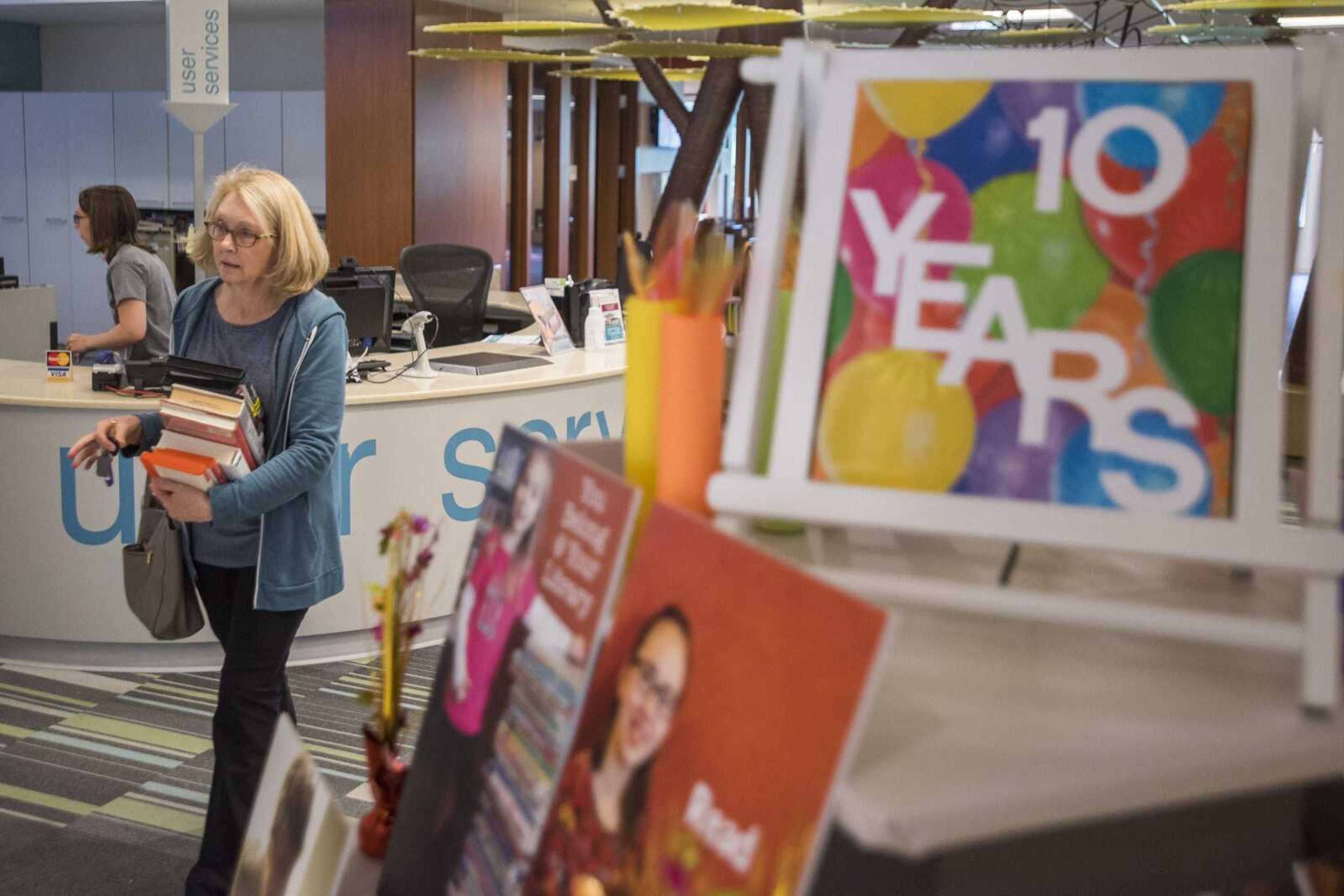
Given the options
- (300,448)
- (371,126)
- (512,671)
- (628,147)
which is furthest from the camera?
(628,147)

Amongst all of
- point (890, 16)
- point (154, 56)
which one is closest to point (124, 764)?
point (890, 16)

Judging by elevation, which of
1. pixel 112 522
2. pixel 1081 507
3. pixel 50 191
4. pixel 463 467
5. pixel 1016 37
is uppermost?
pixel 1016 37

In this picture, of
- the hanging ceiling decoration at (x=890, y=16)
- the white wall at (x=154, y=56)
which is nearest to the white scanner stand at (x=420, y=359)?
the hanging ceiling decoration at (x=890, y=16)

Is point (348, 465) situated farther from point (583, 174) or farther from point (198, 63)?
point (583, 174)

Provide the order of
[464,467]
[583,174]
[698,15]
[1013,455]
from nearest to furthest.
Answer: [1013,455] < [698,15] < [464,467] < [583,174]

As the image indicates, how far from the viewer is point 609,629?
94 centimetres

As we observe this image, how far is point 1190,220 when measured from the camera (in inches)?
36.0

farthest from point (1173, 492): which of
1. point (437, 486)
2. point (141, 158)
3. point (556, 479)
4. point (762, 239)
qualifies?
point (141, 158)

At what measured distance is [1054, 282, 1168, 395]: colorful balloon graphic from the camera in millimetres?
906

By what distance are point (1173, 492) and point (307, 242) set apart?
84.2 inches

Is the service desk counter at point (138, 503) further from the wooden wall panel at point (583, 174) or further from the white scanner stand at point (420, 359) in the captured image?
the wooden wall panel at point (583, 174)

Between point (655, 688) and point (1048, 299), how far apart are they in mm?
382

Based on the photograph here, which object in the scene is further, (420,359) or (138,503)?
(420,359)

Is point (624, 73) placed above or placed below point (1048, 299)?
above
